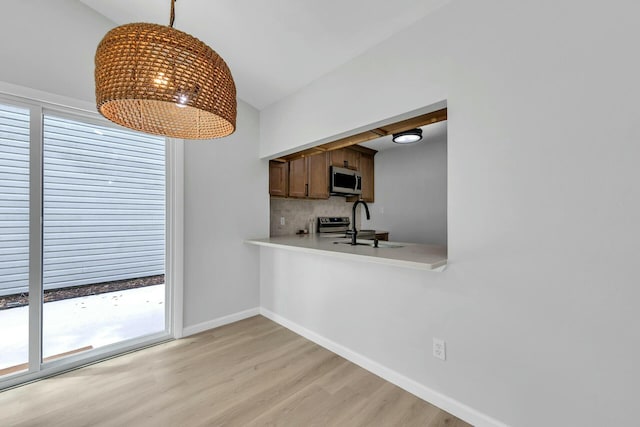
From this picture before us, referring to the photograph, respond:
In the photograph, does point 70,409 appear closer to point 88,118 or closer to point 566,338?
point 88,118

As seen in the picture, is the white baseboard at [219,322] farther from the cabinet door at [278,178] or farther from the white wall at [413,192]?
the white wall at [413,192]

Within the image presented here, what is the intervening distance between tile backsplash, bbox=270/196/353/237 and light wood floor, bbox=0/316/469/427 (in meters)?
1.60

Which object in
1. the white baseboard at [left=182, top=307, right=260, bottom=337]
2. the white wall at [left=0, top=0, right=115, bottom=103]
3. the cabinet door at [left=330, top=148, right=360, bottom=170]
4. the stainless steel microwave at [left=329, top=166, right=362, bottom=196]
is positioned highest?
the white wall at [left=0, top=0, right=115, bottom=103]

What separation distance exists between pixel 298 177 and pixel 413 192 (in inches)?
76.6

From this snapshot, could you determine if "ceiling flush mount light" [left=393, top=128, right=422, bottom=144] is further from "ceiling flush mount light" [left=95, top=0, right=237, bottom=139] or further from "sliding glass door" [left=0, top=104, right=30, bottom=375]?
"sliding glass door" [left=0, top=104, right=30, bottom=375]

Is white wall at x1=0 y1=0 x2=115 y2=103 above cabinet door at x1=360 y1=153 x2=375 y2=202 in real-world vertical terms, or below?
above

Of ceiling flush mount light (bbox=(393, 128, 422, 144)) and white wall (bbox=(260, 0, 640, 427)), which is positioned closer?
white wall (bbox=(260, 0, 640, 427))

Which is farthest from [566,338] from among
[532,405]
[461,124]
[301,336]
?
[301,336]

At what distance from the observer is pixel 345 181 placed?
395 centimetres

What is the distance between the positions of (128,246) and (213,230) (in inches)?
29.5

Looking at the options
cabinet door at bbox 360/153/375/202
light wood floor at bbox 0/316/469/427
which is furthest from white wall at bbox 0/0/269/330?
cabinet door at bbox 360/153/375/202

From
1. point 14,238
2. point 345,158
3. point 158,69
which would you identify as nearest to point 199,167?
point 14,238

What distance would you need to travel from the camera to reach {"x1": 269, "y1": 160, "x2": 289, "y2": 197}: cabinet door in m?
3.27

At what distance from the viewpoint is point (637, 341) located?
1027mm
